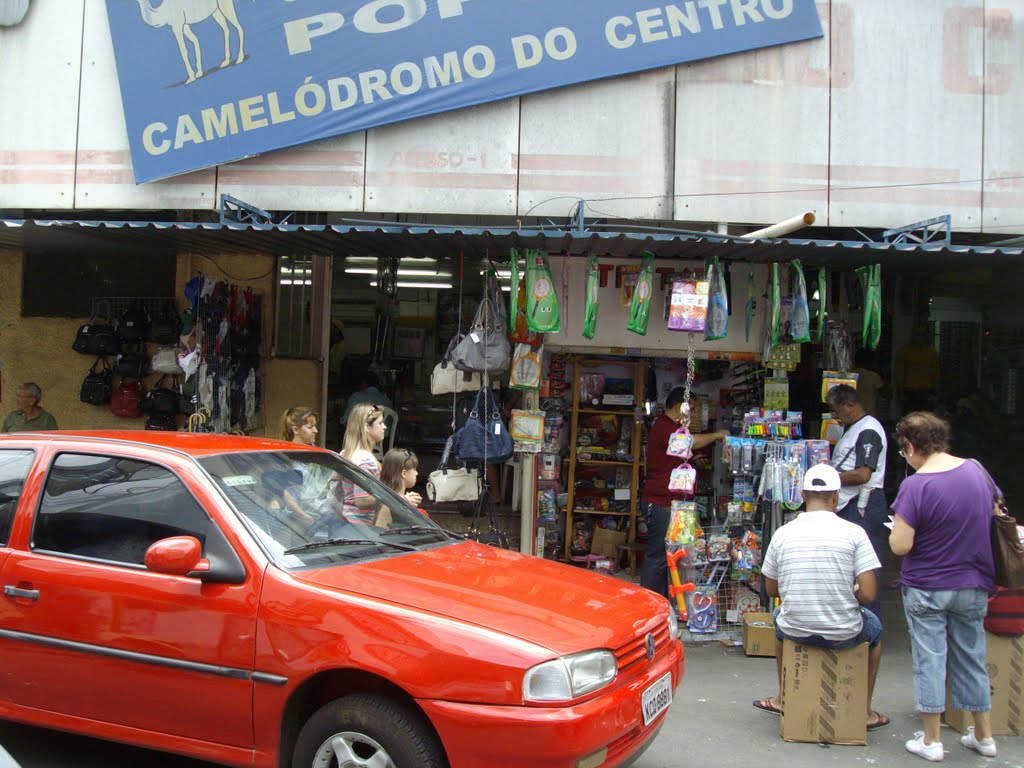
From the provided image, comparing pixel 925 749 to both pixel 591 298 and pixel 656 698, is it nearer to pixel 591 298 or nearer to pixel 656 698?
pixel 656 698

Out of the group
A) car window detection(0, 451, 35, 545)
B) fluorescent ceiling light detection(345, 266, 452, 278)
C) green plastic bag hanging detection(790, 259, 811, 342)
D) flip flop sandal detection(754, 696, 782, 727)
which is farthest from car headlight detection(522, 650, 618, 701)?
fluorescent ceiling light detection(345, 266, 452, 278)

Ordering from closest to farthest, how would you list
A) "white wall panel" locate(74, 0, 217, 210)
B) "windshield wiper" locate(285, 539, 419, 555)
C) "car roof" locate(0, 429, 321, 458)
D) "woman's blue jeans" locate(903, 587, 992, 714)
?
"windshield wiper" locate(285, 539, 419, 555) < "car roof" locate(0, 429, 321, 458) < "woman's blue jeans" locate(903, 587, 992, 714) < "white wall panel" locate(74, 0, 217, 210)

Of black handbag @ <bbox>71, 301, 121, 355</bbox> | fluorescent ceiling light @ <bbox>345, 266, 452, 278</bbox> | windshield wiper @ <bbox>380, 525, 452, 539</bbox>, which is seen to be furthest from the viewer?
fluorescent ceiling light @ <bbox>345, 266, 452, 278</bbox>

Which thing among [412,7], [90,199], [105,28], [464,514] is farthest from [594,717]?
[105,28]

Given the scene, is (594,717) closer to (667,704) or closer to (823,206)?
(667,704)

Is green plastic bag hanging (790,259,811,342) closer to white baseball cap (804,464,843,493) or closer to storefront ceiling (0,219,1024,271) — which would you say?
storefront ceiling (0,219,1024,271)

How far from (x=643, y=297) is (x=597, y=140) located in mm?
1668

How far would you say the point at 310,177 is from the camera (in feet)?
25.9

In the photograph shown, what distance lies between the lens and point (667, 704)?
393cm

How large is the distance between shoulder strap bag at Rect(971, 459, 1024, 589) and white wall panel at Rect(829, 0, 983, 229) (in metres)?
3.68

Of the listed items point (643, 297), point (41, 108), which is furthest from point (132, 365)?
point (643, 297)

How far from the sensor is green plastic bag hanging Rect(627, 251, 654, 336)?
707cm

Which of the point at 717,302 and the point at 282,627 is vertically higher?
the point at 717,302

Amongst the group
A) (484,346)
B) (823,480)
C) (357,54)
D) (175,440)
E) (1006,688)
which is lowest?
(1006,688)
